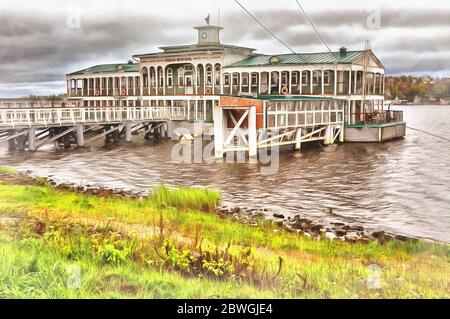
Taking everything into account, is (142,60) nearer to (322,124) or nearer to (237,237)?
(237,237)

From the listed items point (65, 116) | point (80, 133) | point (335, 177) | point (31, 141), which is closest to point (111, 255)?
point (335, 177)

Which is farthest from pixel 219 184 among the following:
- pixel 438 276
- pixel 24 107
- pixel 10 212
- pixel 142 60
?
pixel 24 107

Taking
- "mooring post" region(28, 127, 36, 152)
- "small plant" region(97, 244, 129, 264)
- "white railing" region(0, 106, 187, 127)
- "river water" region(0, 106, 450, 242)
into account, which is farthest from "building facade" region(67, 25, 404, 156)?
"mooring post" region(28, 127, 36, 152)

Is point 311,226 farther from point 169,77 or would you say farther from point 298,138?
point 298,138

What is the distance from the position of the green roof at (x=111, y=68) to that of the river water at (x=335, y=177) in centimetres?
267

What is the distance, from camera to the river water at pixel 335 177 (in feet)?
33.2

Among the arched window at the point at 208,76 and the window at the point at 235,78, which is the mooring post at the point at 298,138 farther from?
the arched window at the point at 208,76

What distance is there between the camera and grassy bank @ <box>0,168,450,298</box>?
582cm

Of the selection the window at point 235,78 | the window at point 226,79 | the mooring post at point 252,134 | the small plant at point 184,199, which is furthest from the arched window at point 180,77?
the mooring post at point 252,134

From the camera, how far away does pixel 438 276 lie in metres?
6.37

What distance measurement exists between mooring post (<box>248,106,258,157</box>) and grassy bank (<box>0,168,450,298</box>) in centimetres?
707

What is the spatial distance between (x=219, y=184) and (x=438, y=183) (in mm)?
Result: 5270

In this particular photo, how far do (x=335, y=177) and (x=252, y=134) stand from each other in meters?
3.25

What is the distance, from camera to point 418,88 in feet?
26.5
